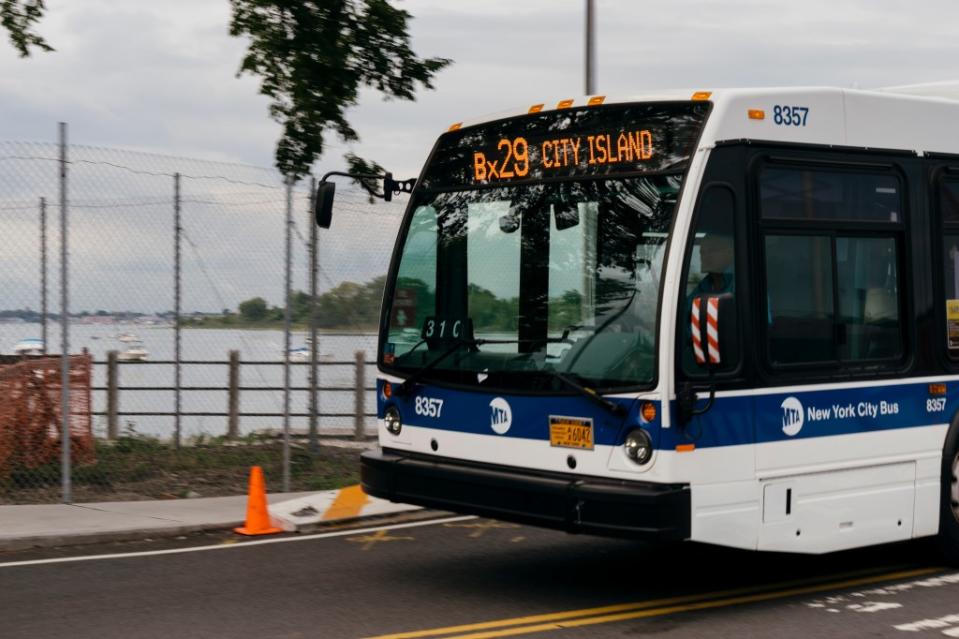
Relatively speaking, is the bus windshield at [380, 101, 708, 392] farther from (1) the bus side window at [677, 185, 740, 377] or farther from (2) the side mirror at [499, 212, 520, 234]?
(1) the bus side window at [677, 185, 740, 377]

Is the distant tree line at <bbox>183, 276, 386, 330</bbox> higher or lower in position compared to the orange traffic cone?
higher

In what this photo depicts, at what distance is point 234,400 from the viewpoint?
50.5ft

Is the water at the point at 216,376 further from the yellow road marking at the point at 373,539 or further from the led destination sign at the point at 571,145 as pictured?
the led destination sign at the point at 571,145

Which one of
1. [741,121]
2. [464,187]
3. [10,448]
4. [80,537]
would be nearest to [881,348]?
[741,121]

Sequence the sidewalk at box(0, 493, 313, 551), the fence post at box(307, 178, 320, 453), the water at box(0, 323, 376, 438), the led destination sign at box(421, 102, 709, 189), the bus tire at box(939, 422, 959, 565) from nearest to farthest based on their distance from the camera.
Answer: the led destination sign at box(421, 102, 709, 189) < the bus tire at box(939, 422, 959, 565) < the sidewalk at box(0, 493, 313, 551) < the fence post at box(307, 178, 320, 453) < the water at box(0, 323, 376, 438)

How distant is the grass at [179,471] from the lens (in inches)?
484

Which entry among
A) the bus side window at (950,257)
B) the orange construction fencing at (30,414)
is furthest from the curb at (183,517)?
the bus side window at (950,257)

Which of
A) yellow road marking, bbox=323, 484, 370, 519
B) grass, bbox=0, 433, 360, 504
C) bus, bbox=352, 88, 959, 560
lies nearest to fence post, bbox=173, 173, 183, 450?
grass, bbox=0, 433, 360, 504

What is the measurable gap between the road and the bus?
1.64ft

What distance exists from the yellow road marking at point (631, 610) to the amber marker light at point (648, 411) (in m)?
1.21

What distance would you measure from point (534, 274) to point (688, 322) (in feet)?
3.88

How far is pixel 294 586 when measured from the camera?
28.0 feet

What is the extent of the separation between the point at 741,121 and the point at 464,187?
1.94 meters

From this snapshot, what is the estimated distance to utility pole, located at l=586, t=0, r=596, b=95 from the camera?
15898mm
